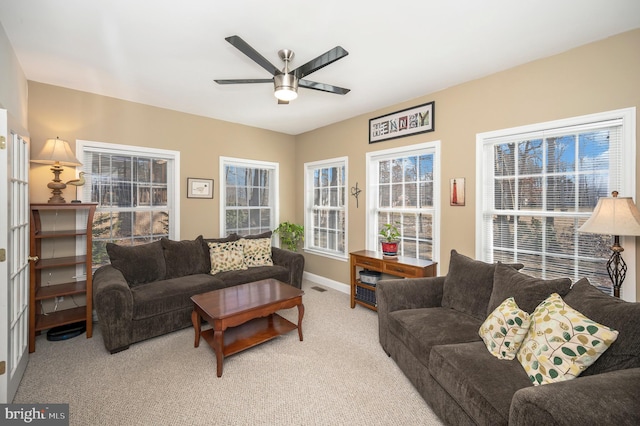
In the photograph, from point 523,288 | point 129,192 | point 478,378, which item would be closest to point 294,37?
point 523,288

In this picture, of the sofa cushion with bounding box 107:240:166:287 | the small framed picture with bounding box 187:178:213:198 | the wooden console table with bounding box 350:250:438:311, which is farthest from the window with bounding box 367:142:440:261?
the sofa cushion with bounding box 107:240:166:287

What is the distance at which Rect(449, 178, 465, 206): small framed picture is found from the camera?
10.2 feet

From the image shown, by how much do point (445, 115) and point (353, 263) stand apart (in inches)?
84.8

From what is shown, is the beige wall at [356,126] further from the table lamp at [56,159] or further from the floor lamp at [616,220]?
the floor lamp at [616,220]

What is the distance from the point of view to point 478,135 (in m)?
2.96

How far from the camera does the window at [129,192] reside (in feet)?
11.3

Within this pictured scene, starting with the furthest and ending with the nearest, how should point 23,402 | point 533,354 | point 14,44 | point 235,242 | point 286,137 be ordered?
1. point 286,137
2. point 235,242
3. point 14,44
4. point 23,402
5. point 533,354

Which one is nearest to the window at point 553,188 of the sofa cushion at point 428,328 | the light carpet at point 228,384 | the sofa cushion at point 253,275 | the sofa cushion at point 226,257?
the sofa cushion at point 428,328

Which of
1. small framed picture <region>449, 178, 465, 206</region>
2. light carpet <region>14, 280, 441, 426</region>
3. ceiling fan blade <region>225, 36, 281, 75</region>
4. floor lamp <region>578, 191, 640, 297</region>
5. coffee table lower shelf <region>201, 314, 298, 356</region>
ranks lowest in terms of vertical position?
light carpet <region>14, 280, 441, 426</region>

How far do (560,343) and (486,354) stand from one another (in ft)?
1.33

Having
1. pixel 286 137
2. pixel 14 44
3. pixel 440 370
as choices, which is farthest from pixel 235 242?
pixel 440 370

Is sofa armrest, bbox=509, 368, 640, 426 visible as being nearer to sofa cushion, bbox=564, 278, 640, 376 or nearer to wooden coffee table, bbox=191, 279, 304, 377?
sofa cushion, bbox=564, 278, 640, 376

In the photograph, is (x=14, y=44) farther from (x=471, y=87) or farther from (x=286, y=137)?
(x=471, y=87)

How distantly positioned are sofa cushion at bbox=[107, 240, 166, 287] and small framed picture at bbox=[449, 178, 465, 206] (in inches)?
140
